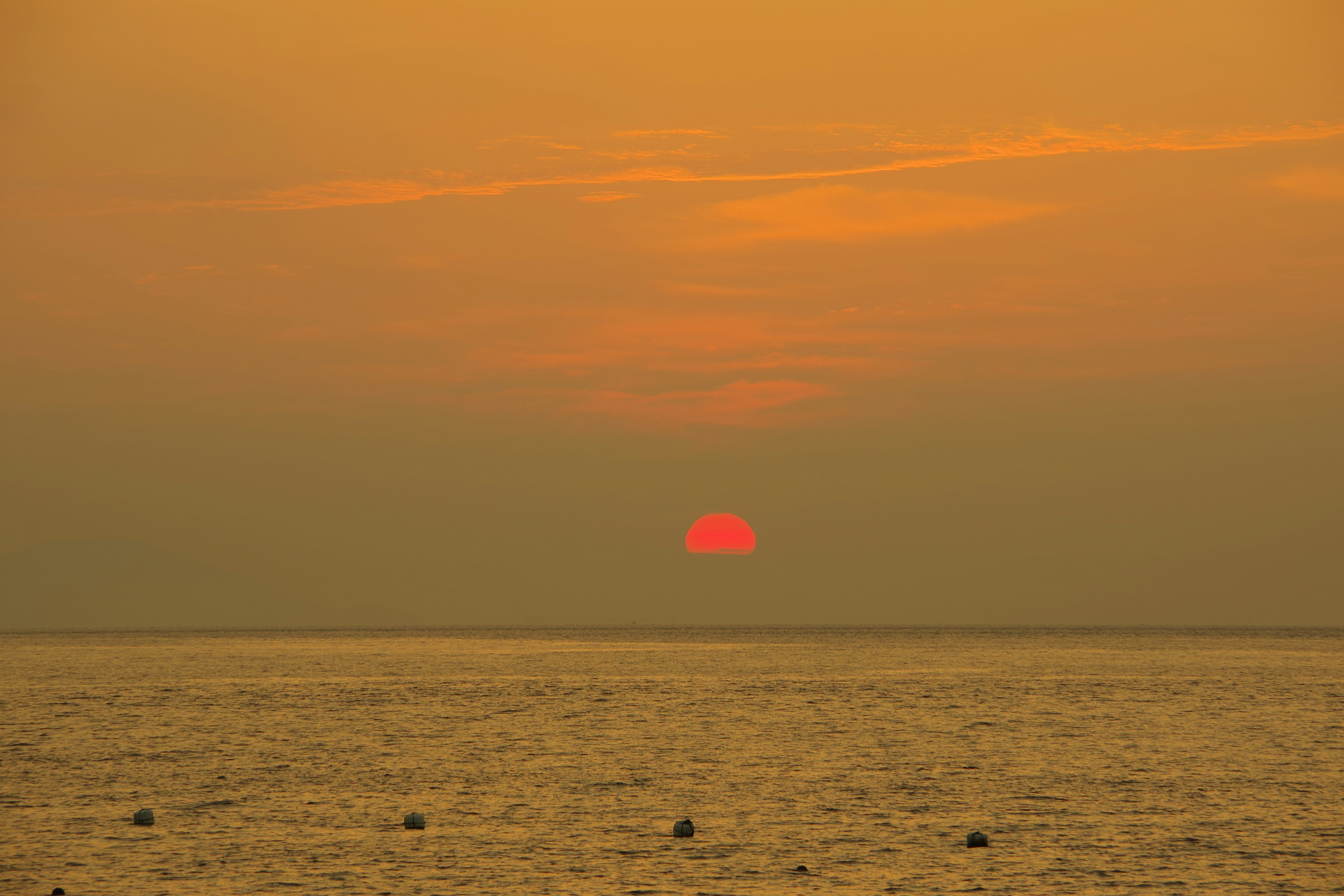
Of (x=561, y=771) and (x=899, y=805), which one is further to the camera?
(x=561, y=771)

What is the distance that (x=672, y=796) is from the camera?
46875 millimetres


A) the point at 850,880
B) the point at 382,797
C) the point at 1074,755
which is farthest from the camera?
the point at 1074,755

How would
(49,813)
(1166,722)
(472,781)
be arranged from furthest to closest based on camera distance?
1. (1166,722)
2. (472,781)
3. (49,813)

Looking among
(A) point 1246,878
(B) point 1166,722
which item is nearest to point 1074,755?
(B) point 1166,722

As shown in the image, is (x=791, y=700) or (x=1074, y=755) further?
(x=791, y=700)

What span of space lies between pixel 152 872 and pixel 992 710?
218ft

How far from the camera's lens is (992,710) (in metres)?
88.7

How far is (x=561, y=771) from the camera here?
53969 millimetres

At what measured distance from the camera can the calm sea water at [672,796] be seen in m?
33.8

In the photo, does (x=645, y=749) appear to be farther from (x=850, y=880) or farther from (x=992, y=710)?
(x=992, y=710)

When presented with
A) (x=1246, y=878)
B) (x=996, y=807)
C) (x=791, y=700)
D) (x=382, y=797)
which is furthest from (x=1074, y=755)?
(x=791, y=700)

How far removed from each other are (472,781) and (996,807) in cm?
2071

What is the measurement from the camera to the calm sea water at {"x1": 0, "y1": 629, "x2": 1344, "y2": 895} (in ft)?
111

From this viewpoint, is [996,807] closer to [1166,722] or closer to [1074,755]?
[1074,755]
